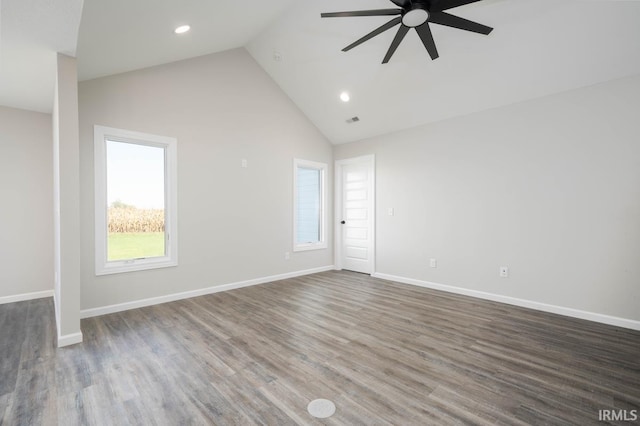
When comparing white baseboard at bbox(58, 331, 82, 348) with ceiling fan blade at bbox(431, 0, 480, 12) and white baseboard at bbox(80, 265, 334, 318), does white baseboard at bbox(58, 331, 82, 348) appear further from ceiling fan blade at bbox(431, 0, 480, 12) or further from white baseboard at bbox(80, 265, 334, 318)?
ceiling fan blade at bbox(431, 0, 480, 12)

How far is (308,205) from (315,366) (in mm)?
3790

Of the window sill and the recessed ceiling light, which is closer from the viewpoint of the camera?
the recessed ceiling light

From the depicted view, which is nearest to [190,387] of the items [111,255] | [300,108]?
[111,255]

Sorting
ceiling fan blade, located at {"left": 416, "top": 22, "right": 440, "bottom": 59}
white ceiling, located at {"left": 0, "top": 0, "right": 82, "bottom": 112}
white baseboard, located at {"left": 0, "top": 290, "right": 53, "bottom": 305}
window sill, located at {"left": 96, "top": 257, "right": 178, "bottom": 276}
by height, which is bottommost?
white baseboard, located at {"left": 0, "top": 290, "right": 53, "bottom": 305}

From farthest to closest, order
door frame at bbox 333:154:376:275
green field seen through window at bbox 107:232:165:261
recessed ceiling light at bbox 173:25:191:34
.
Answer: door frame at bbox 333:154:376:275 → green field seen through window at bbox 107:232:165:261 → recessed ceiling light at bbox 173:25:191:34

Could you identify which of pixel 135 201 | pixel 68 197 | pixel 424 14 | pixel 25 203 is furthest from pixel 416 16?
pixel 25 203

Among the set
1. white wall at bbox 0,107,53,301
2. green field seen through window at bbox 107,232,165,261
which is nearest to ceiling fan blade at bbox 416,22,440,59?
green field seen through window at bbox 107,232,165,261

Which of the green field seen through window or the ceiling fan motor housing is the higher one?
the ceiling fan motor housing

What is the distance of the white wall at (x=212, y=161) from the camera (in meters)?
3.38

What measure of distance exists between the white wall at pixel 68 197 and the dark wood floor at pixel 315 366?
0.29 meters

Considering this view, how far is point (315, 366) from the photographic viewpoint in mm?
2252

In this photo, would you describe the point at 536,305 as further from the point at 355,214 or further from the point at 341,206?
the point at 341,206

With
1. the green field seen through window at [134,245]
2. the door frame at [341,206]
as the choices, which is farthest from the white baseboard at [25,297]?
the door frame at [341,206]

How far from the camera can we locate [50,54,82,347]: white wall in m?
2.54
